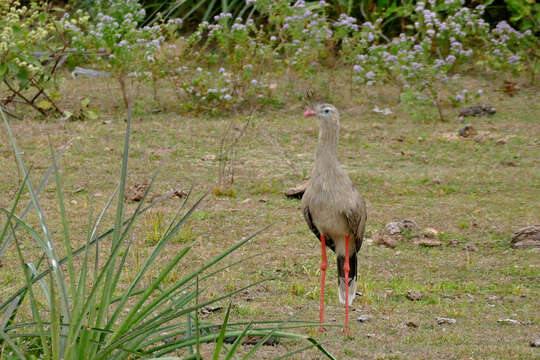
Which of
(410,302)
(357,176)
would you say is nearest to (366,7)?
(357,176)

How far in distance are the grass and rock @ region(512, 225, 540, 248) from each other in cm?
11

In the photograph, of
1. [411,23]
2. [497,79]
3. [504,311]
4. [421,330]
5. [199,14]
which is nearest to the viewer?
[421,330]

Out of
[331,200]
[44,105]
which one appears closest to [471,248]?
[331,200]

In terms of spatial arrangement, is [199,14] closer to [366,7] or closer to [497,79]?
[366,7]

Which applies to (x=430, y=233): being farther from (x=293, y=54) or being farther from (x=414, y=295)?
(x=293, y=54)

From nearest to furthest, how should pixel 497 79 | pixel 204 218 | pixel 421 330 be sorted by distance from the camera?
pixel 421 330 < pixel 204 218 < pixel 497 79

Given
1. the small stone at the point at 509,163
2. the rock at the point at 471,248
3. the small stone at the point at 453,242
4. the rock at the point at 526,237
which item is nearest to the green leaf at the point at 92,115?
the small stone at the point at 509,163

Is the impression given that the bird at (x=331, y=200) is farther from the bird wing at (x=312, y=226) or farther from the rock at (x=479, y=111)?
the rock at (x=479, y=111)

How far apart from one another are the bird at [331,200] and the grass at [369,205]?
1.39 feet

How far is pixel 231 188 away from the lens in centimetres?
732

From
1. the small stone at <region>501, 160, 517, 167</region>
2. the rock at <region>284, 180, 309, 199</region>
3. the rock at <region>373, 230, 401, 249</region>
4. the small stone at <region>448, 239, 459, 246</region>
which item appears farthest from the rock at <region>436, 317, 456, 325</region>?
the small stone at <region>501, 160, 517, 167</region>

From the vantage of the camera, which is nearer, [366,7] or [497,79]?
[497,79]

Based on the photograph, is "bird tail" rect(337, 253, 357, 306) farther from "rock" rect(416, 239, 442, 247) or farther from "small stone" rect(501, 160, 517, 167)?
"small stone" rect(501, 160, 517, 167)

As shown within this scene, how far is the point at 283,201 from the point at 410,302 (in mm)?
2363
